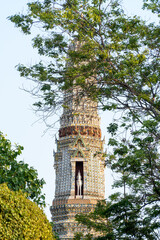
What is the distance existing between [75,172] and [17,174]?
18808mm

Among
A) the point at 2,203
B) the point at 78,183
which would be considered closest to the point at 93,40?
the point at 2,203

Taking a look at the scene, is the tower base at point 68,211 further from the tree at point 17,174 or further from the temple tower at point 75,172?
the tree at point 17,174

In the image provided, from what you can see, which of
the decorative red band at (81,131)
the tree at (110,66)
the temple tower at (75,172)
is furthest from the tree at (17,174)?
the decorative red band at (81,131)

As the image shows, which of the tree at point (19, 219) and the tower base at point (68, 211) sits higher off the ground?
the tower base at point (68, 211)

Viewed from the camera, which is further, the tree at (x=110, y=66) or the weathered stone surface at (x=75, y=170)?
the weathered stone surface at (x=75, y=170)

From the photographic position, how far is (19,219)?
23.2 feet

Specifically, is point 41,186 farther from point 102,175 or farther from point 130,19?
point 102,175

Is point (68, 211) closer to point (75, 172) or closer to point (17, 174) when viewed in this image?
point (75, 172)

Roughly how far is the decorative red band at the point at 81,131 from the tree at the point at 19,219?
20993mm

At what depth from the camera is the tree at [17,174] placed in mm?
9562

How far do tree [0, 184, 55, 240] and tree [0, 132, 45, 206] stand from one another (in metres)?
1.71

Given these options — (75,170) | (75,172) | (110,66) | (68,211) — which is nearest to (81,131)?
(75,170)

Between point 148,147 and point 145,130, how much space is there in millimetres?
473

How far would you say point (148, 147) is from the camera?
34.8 ft
